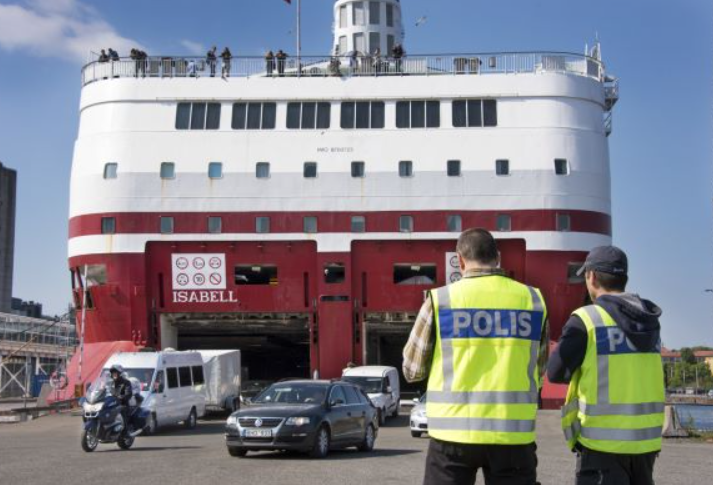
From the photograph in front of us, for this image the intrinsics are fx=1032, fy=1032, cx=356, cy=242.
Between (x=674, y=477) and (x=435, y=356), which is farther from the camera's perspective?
(x=674, y=477)

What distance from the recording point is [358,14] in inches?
1818

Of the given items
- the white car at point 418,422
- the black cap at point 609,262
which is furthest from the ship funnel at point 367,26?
the black cap at point 609,262

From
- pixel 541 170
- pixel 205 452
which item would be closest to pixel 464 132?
pixel 541 170

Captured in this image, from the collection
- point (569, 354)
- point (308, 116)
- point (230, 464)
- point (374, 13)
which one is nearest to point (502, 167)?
point (308, 116)

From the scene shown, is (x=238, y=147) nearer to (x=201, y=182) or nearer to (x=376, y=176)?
(x=201, y=182)

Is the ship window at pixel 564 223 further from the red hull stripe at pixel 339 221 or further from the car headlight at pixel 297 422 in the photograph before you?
the car headlight at pixel 297 422

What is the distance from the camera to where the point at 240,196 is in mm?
35938

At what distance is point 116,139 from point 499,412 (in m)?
32.9

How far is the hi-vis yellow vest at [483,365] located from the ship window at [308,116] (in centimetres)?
3105

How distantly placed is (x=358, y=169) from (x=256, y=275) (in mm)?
5302

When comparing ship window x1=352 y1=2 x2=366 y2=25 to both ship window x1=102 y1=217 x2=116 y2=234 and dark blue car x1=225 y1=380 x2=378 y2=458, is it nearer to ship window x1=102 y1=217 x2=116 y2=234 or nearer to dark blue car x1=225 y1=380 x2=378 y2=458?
ship window x1=102 y1=217 x2=116 y2=234

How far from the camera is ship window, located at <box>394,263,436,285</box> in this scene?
3596 centimetres

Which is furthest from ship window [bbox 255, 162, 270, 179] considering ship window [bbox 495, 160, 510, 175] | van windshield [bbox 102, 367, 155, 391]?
van windshield [bbox 102, 367, 155, 391]

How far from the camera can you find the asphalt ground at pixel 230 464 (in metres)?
13.3
